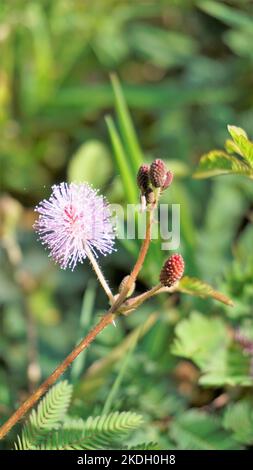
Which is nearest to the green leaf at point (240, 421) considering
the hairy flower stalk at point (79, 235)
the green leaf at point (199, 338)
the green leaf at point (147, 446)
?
the green leaf at point (199, 338)

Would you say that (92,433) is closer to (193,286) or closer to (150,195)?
(193,286)

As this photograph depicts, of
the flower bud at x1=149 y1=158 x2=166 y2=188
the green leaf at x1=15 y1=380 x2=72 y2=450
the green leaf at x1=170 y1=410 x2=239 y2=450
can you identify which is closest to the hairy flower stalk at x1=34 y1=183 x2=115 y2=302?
the flower bud at x1=149 y1=158 x2=166 y2=188

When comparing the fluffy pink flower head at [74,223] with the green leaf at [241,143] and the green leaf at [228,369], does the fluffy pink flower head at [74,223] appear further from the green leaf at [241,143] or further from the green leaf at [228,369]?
the green leaf at [228,369]

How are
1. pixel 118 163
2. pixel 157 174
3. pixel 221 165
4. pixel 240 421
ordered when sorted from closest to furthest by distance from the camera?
1. pixel 157 174
2. pixel 221 165
3. pixel 240 421
4. pixel 118 163

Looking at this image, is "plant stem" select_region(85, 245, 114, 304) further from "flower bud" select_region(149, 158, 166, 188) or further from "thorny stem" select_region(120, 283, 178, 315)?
"flower bud" select_region(149, 158, 166, 188)

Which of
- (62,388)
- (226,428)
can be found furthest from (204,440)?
(62,388)

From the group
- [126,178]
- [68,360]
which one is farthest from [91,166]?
[68,360]
